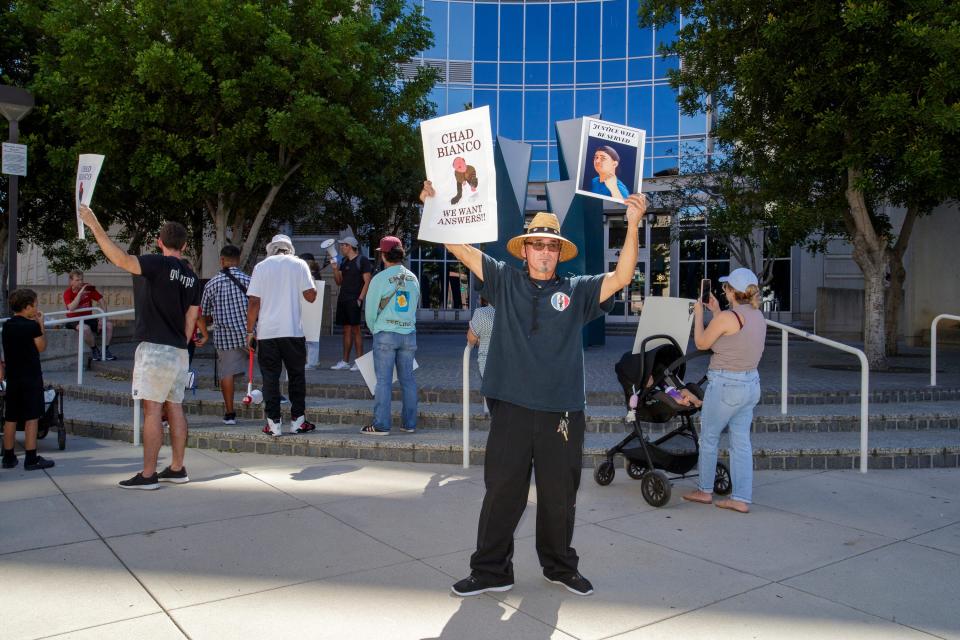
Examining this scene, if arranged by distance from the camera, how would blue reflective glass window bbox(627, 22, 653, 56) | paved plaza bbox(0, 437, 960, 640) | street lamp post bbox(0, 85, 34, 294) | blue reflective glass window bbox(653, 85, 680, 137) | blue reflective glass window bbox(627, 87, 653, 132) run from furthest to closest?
blue reflective glass window bbox(627, 87, 653, 132)
blue reflective glass window bbox(627, 22, 653, 56)
blue reflective glass window bbox(653, 85, 680, 137)
street lamp post bbox(0, 85, 34, 294)
paved plaza bbox(0, 437, 960, 640)

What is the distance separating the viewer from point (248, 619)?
3547mm

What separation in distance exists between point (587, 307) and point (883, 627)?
2.03 m

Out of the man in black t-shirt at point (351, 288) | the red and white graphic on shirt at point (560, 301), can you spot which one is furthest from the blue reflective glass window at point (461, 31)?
the red and white graphic on shirt at point (560, 301)

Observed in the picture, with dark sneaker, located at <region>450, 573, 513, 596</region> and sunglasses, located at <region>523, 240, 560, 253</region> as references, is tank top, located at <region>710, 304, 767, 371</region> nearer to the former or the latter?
sunglasses, located at <region>523, 240, 560, 253</region>

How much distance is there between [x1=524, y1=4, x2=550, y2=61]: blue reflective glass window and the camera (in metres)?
31.4

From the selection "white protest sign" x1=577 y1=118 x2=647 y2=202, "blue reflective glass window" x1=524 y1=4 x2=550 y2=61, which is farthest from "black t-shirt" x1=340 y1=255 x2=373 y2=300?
"blue reflective glass window" x1=524 y1=4 x2=550 y2=61

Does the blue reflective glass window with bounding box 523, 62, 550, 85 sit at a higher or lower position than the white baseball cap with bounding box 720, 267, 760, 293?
higher

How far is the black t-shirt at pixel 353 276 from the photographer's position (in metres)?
11.4

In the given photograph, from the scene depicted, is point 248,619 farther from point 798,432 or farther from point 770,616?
point 798,432

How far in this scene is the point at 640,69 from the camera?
30.6m

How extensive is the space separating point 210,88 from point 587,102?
21520 mm

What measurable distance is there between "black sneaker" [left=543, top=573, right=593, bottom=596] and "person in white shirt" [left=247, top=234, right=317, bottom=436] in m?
4.20

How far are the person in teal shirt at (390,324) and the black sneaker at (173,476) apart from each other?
2038 mm

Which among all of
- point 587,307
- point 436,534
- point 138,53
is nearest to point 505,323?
point 587,307
